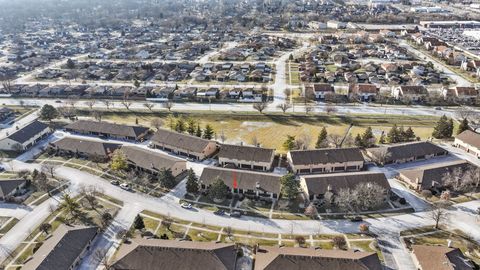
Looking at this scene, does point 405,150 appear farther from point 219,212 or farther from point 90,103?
point 90,103

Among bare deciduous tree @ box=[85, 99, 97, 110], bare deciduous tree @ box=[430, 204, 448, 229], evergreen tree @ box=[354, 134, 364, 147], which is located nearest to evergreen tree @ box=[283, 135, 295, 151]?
evergreen tree @ box=[354, 134, 364, 147]

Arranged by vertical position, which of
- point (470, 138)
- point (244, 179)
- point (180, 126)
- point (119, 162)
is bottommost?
point (244, 179)

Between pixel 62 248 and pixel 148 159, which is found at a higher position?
pixel 148 159

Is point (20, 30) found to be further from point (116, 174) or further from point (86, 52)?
point (116, 174)

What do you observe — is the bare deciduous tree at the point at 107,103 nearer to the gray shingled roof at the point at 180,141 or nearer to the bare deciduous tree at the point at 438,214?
the gray shingled roof at the point at 180,141

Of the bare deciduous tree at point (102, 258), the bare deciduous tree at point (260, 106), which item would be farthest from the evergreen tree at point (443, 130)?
the bare deciduous tree at point (102, 258)

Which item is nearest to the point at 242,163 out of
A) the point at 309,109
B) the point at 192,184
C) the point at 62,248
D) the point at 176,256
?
the point at 192,184

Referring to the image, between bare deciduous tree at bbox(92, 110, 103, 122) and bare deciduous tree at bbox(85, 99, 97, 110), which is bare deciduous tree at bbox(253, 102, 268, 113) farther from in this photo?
bare deciduous tree at bbox(85, 99, 97, 110)
